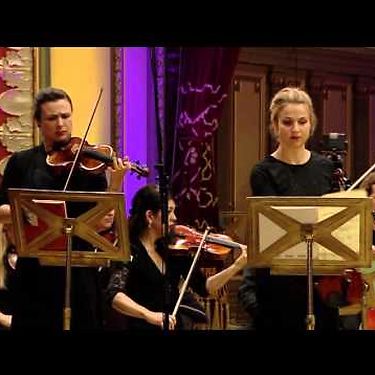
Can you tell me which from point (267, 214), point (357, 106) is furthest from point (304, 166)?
point (357, 106)

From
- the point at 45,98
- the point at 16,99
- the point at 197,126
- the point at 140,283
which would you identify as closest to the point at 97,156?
the point at 45,98

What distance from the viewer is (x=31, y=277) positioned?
310cm

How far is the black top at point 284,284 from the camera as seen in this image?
10.2ft

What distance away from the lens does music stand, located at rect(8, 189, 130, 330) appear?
287cm

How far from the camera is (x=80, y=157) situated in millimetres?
3252

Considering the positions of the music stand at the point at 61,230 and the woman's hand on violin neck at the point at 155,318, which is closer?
the music stand at the point at 61,230

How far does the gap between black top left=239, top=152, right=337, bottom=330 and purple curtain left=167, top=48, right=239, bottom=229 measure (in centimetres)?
219

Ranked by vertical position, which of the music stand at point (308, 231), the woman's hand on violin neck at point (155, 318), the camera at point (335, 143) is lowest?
the woman's hand on violin neck at point (155, 318)

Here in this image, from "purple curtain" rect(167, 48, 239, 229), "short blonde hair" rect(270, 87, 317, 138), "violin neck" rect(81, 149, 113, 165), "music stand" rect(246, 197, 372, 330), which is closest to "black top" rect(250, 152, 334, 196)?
"short blonde hair" rect(270, 87, 317, 138)

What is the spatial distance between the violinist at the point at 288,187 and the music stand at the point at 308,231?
0.24 m

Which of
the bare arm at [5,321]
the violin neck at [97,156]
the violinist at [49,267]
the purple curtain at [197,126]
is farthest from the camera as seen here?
the purple curtain at [197,126]

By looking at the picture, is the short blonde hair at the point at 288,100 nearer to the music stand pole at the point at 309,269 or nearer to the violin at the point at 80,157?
the music stand pole at the point at 309,269

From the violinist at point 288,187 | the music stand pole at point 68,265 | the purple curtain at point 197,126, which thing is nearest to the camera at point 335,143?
the violinist at point 288,187
